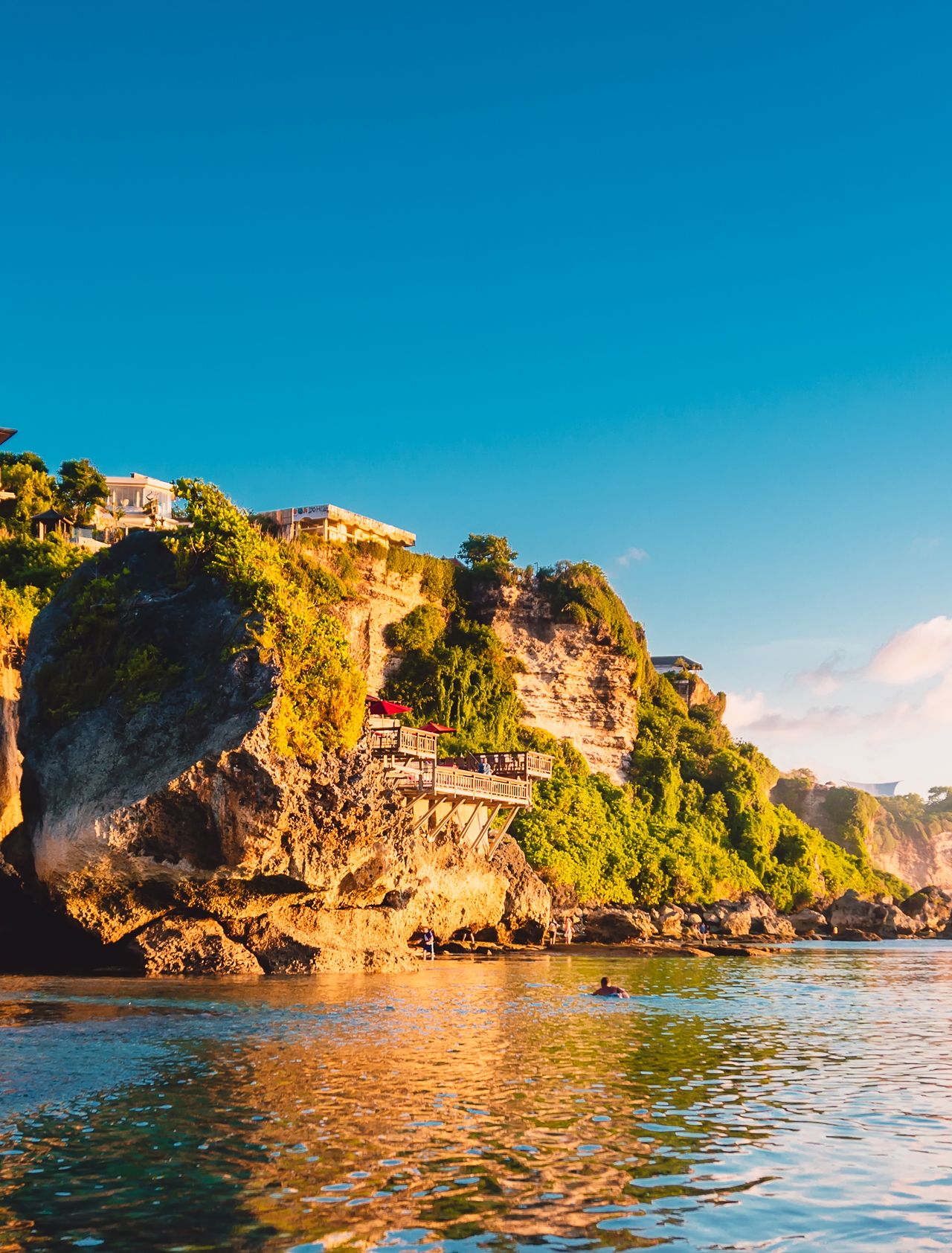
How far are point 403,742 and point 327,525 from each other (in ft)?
102

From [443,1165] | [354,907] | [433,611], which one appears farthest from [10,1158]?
[433,611]

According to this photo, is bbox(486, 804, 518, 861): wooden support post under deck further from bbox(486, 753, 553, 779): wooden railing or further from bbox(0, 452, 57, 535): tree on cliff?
bbox(0, 452, 57, 535): tree on cliff

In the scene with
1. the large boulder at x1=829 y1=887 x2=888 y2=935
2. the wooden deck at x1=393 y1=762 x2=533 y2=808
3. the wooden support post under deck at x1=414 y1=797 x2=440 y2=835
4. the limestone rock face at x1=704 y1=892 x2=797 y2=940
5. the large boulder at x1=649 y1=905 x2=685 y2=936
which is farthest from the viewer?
the large boulder at x1=829 y1=887 x2=888 y2=935

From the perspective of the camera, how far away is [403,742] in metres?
35.3

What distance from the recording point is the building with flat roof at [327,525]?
6322cm

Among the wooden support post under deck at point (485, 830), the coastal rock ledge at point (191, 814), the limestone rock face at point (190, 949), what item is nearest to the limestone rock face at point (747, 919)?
the wooden support post under deck at point (485, 830)

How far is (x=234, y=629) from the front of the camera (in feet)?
90.5

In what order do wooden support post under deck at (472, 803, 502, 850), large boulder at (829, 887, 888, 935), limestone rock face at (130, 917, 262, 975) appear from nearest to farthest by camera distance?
limestone rock face at (130, 917, 262, 975), wooden support post under deck at (472, 803, 502, 850), large boulder at (829, 887, 888, 935)

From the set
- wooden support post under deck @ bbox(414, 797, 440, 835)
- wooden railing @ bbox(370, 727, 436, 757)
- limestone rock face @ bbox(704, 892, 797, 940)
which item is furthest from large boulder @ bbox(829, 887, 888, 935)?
wooden railing @ bbox(370, 727, 436, 757)

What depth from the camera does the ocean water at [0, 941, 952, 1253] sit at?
8.11 meters

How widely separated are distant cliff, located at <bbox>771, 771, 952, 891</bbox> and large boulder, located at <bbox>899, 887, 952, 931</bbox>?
11878 mm

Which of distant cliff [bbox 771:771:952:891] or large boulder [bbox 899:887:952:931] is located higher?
distant cliff [bbox 771:771:952:891]

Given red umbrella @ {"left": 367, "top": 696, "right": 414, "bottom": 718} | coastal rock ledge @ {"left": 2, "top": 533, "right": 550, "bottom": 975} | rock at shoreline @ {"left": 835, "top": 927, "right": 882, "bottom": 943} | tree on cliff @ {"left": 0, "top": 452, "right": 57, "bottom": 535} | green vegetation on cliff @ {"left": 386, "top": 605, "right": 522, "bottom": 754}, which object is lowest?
rock at shoreline @ {"left": 835, "top": 927, "right": 882, "bottom": 943}

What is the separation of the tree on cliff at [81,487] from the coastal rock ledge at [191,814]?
→ 28.7 m
